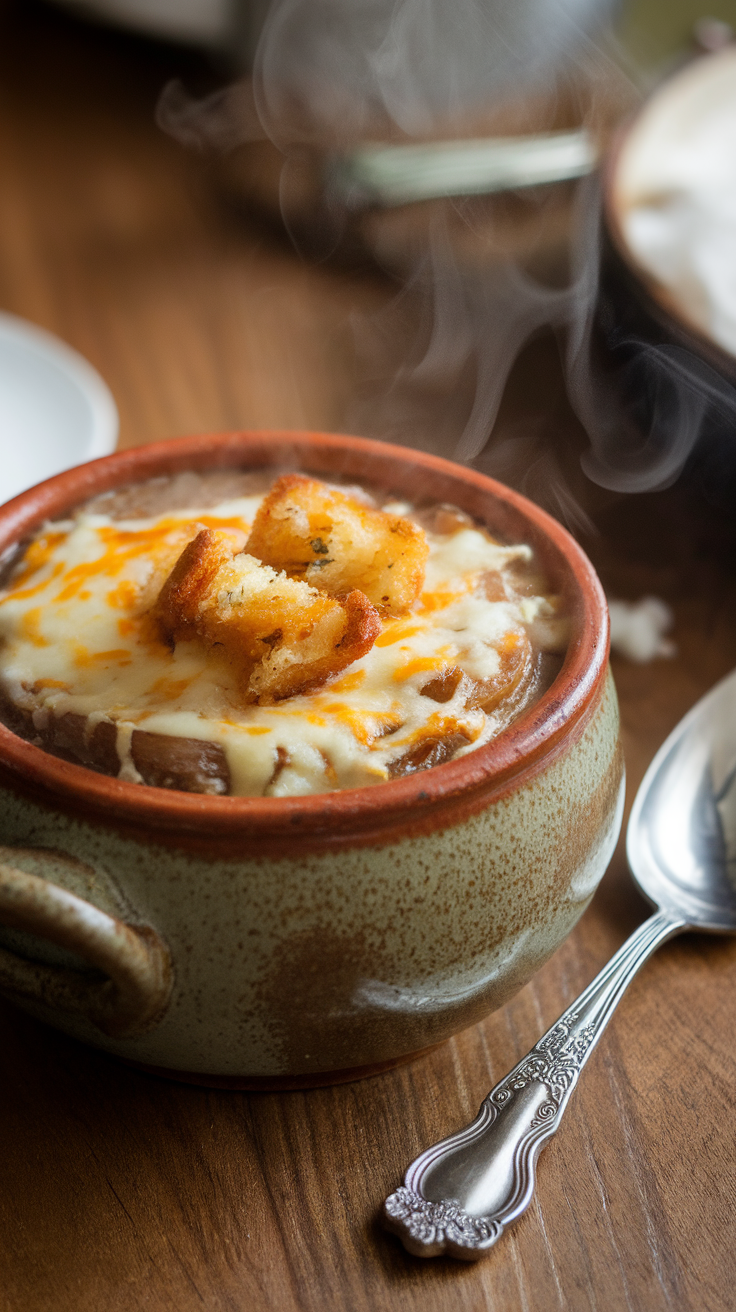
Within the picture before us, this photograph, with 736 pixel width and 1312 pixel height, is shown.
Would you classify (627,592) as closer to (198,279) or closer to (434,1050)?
(434,1050)

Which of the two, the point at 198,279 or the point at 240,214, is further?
the point at 240,214

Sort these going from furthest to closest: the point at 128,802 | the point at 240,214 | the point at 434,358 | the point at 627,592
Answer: the point at 240,214
the point at 434,358
the point at 627,592
the point at 128,802

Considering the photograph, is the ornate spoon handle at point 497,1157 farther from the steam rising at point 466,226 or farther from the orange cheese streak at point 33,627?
the steam rising at point 466,226

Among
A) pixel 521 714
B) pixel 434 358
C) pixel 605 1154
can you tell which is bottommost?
pixel 605 1154

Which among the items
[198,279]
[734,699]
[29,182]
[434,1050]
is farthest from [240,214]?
[434,1050]

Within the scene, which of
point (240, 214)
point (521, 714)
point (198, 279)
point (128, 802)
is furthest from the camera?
point (240, 214)

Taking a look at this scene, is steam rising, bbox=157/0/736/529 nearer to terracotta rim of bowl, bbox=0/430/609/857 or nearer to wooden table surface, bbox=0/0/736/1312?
wooden table surface, bbox=0/0/736/1312

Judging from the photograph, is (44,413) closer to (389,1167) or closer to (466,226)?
(466,226)

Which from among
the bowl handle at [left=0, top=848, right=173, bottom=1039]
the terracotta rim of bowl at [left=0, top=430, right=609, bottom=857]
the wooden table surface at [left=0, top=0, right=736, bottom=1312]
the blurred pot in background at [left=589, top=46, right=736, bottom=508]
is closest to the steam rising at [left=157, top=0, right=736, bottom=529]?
the blurred pot in background at [left=589, top=46, right=736, bottom=508]
